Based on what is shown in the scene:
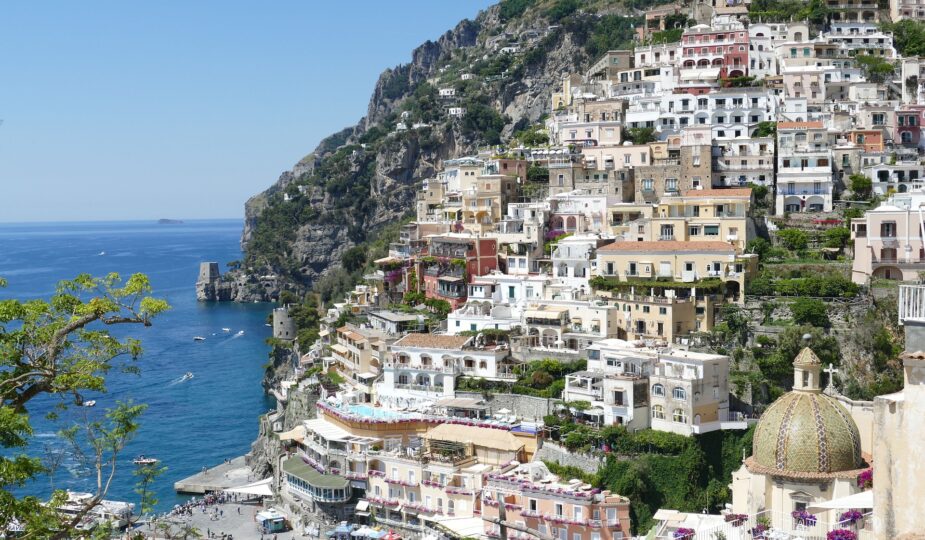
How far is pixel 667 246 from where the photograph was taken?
49.5m

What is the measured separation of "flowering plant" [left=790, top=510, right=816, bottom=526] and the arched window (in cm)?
1211

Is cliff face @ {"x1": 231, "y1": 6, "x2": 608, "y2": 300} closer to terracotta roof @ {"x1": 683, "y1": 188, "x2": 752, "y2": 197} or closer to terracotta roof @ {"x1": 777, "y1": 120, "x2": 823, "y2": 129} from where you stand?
terracotta roof @ {"x1": 777, "y1": 120, "x2": 823, "y2": 129}

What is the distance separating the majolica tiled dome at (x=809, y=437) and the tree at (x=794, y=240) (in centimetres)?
2201

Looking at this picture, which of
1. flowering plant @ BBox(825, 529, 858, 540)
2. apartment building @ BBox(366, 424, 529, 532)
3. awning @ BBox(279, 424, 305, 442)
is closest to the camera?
flowering plant @ BBox(825, 529, 858, 540)

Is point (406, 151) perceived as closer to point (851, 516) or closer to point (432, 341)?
point (432, 341)

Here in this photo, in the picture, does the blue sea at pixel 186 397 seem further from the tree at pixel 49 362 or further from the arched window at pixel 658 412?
the tree at pixel 49 362

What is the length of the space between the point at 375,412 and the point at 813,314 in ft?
65.2

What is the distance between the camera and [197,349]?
95.8 m

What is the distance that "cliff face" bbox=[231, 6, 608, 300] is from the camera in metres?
113

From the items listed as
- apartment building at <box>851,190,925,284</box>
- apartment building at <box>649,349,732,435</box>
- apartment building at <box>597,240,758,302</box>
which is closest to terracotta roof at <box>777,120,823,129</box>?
apartment building at <box>851,190,925,284</box>

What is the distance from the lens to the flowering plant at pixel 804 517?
87.0 ft

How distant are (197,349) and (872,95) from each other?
61299 mm

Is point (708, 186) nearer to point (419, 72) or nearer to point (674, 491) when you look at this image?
point (674, 491)

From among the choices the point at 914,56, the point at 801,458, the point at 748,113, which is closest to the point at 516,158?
the point at 748,113
